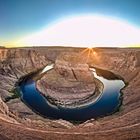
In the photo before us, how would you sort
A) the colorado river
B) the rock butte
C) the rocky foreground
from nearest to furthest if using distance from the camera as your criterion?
the rocky foreground < the colorado river < the rock butte

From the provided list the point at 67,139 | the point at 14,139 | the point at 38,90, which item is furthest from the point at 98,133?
the point at 38,90

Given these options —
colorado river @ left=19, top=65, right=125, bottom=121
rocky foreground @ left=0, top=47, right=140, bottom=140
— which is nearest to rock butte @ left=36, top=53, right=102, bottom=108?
colorado river @ left=19, top=65, right=125, bottom=121

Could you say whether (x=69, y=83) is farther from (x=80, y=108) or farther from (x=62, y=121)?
(x=62, y=121)

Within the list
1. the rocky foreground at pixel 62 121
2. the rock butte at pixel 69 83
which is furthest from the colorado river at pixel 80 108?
the rocky foreground at pixel 62 121

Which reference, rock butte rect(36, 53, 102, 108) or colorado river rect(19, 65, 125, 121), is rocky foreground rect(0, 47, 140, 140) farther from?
rock butte rect(36, 53, 102, 108)

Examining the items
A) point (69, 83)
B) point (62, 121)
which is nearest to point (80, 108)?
point (62, 121)

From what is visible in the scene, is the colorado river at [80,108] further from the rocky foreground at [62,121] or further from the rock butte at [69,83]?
the rocky foreground at [62,121]
